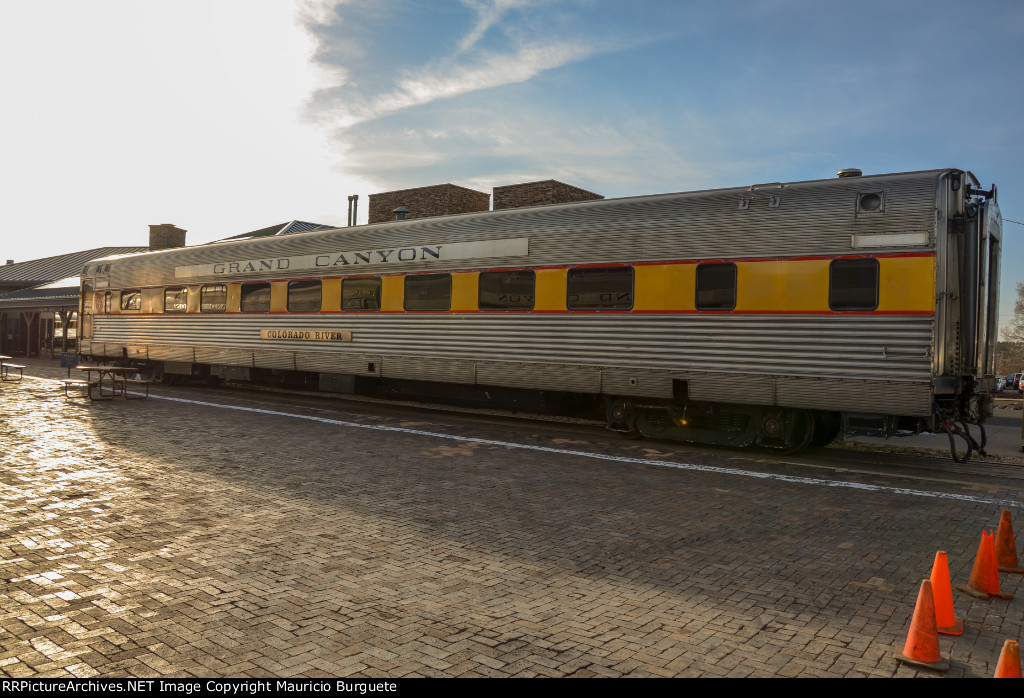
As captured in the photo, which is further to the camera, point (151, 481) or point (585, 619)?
point (151, 481)

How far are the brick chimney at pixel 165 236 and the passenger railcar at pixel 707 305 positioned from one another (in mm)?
23939

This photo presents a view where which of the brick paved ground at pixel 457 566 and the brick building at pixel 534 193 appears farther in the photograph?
the brick building at pixel 534 193

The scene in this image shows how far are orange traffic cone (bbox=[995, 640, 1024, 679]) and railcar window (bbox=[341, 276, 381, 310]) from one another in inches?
504

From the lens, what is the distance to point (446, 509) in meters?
7.44

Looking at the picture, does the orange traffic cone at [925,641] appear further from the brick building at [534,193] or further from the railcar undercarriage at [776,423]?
the brick building at [534,193]

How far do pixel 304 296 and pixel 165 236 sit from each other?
23940mm

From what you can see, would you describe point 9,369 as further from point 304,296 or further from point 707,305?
point 707,305

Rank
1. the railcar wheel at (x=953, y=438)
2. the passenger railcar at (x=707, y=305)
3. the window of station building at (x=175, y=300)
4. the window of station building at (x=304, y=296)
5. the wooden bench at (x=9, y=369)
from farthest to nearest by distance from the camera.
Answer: the wooden bench at (x=9, y=369)
the window of station building at (x=175, y=300)
the window of station building at (x=304, y=296)
the railcar wheel at (x=953, y=438)
the passenger railcar at (x=707, y=305)

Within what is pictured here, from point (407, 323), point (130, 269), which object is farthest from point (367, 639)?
point (130, 269)

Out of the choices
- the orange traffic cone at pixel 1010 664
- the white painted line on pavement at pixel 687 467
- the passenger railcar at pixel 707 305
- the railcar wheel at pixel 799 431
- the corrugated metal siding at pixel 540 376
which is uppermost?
the passenger railcar at pixel 707 305

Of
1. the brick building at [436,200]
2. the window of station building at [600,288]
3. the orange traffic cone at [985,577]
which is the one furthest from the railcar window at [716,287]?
the brick building at [436,200]

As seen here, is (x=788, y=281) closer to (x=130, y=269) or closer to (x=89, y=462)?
(x=89, y=462)

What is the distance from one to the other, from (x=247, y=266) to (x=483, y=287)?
7.41m

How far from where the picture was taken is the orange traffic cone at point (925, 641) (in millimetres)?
4090
